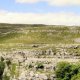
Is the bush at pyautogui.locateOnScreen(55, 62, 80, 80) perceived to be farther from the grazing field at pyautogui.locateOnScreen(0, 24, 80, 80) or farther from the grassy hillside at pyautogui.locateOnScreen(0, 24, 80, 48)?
the grassy hillside at pyautogui.locateOnScreen(0, 24, 80, 48)

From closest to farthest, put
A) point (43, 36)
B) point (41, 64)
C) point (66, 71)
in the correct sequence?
point (66, 71) < point (41, 64) < point (43, 36)

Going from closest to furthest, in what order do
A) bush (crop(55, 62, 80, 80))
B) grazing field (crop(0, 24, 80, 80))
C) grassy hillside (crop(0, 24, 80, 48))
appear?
bush (crop(55, 62, 80, 80)) < grazing field (crop(0, 24, 80, 80)) < grassy hillside (crop(0, 24, 80, 48))

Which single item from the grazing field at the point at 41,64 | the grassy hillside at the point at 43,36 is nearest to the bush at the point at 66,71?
the grazing field at the point at 41,64

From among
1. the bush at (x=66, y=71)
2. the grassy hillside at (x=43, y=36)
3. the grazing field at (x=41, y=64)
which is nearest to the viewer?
the bush at (x=66, y=71)

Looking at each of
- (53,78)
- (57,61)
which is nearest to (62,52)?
(57,61)

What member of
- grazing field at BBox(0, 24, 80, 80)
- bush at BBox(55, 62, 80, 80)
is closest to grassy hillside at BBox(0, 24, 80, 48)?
grazing field at BBox(0, 24, 80, 80)

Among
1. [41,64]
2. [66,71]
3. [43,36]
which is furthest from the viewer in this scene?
[43,36]

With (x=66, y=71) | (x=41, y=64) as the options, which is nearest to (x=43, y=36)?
(x=41, y=64)

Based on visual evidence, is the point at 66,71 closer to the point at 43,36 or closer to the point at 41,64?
the point at 41,64

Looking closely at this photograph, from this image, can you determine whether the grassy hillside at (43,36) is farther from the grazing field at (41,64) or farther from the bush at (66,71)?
the bush at (66,71)

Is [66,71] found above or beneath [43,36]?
above

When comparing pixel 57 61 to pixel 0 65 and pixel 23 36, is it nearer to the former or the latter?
pixel 0 65
